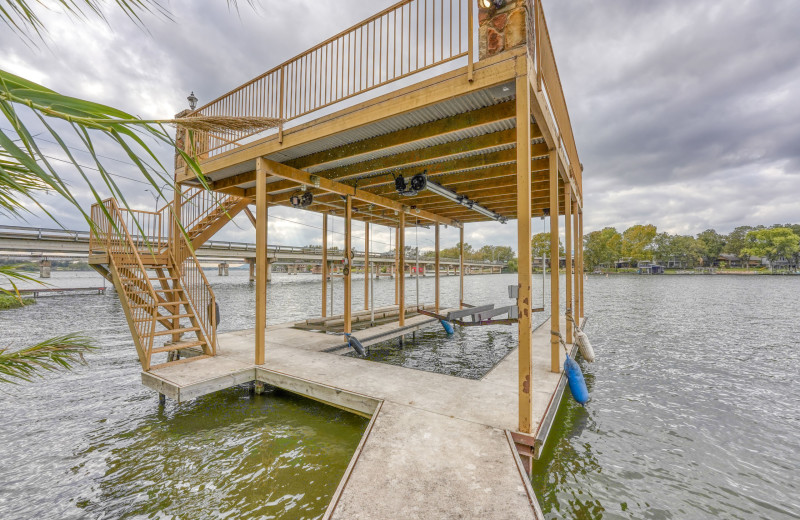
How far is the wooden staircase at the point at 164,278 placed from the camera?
5215mm

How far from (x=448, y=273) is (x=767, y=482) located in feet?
246

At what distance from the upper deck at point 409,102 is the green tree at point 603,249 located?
85.2 meters

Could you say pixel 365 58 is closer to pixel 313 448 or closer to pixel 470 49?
pixel 470 49

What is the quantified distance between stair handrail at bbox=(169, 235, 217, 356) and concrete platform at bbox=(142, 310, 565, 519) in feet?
1.48

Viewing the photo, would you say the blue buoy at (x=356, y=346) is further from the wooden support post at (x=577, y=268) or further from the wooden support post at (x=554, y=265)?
the wooden support post at (x=577, y=268)

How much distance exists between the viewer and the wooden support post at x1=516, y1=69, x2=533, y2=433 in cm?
315

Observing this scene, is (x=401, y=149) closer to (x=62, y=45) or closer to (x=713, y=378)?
(x=62, y=45)

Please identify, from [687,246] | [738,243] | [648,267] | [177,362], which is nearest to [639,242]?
[648,267]

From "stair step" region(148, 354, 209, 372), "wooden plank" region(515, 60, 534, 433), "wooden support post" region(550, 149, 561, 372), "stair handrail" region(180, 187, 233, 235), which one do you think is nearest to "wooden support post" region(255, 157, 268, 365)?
"stair step" region(148, 354, 209, 372)

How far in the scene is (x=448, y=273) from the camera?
78062 millimetres

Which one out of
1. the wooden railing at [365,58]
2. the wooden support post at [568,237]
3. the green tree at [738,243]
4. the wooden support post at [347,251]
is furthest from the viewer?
the green tree at [738,243]

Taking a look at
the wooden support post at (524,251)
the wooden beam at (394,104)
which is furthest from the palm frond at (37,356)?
the wooden beam at (394,104)

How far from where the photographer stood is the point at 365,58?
175 inches

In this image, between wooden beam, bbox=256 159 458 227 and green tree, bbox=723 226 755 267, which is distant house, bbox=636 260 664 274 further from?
wooden beam, bbox=256 159 458 227
